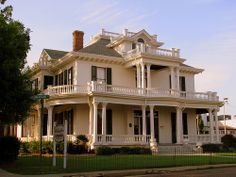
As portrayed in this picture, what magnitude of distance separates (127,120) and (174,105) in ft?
15.8

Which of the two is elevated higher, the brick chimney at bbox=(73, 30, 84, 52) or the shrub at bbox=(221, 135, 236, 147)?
the brick chimney at bbox=(73, 30, 84, 52)

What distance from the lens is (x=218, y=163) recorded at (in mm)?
22281

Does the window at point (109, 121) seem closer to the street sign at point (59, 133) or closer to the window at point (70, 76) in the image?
the window at point (70, 76)

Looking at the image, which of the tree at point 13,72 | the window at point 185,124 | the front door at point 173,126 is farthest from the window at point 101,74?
the tree at point 13,72

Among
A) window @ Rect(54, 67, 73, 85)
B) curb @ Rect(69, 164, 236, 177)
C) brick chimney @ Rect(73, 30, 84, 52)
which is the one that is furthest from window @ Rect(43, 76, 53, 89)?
curb @ Rect(69, 164, 236, 177)

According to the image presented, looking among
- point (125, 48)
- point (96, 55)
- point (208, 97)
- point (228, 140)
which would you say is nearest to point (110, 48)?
point (125, 48)

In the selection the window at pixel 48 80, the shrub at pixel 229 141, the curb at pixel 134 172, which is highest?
the window at pixel 48 80

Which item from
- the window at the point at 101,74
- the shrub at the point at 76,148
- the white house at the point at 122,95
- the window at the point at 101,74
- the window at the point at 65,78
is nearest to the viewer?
the shrub at the point at 76,148

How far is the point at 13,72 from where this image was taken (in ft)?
64.2

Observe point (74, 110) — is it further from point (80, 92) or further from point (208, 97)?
point (208, 97)

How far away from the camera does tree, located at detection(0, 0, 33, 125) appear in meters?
19.3

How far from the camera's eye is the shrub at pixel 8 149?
66.8 feet

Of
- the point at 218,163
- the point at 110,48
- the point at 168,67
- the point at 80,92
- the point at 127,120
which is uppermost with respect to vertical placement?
the point at 110,48

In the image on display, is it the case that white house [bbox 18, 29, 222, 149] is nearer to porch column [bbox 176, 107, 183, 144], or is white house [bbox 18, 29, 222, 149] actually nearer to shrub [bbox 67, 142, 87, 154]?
porch column [bbox 176, 107, 183, 144]
